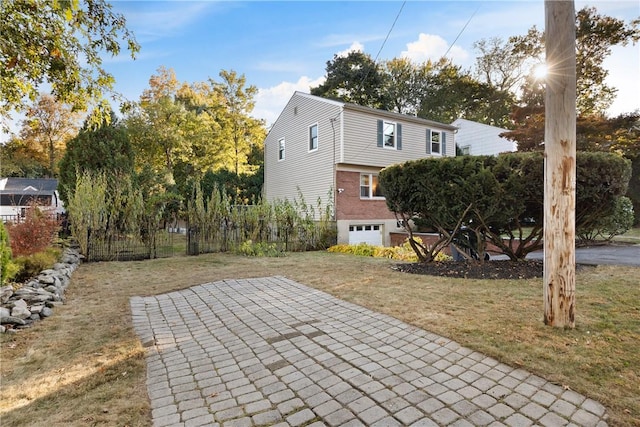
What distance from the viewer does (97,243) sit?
891 cm

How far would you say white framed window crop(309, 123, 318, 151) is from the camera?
1616cm

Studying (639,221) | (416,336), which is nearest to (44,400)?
(416,336)

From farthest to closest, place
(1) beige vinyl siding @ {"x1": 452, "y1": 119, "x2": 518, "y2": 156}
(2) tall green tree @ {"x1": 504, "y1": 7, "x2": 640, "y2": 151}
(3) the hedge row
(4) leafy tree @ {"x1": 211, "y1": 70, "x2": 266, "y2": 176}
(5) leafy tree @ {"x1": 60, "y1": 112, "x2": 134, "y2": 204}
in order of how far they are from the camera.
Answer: (1) beige vinyl siding @ {"x1": 452, "y1": 119, "x2": 518, "y2": 156}, (4) leafy tree @ {"x1": 211, "y1": 70, "x2": 266, "y2": 176}, (2) tall green tree @ {"x1": 504, "y1": 7, "x2": 640, "y2": 151}, (5) leafy tree @ {"x1": 60, "y1": 112, "x2": 134, "y2": 204}, (3) the hedge row

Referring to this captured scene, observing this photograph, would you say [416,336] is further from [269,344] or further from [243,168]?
[243,168]

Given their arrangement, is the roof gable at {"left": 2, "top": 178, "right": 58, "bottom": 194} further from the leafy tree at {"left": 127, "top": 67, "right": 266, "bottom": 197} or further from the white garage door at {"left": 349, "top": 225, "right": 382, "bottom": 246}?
the white garage door at {"left": 349, "top": 225, "right": 382, "bottom": 246}

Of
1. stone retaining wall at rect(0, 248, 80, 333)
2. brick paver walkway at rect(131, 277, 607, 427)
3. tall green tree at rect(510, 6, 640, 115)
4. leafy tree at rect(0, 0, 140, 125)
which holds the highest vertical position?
tall green tree at rect(510, 6, 640, 115)

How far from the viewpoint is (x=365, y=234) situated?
614 inches

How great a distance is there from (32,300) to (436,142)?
18077 millimetres

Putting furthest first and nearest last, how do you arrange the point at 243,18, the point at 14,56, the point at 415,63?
the point at 415,63 → the point at 243,18 → the point at 14,56

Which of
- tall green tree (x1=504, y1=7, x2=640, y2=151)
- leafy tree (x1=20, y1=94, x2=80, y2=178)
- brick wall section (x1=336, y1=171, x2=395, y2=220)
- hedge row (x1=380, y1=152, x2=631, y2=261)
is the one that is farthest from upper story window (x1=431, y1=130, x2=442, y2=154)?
leafy tree (x1=20, y1=94, x2=80, y2=178)

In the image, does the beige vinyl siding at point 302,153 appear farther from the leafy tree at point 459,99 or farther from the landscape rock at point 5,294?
the leafy tree at point 459,99

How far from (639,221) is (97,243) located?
26989mm

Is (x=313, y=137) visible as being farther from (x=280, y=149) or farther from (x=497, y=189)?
(x=497, y=189)

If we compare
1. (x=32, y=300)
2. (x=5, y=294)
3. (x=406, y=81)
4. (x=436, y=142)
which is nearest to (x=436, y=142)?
(x=436, y=142)
